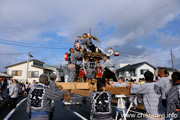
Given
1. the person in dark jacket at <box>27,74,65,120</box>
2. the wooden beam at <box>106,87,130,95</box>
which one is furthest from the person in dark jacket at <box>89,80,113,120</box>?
the person in dark jacket at <box>27,74,65,120</box>

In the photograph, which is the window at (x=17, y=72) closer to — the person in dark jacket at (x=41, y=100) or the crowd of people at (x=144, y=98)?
the crowd of people at (x=144, y=98)

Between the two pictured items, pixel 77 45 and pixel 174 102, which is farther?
pixel 77 45

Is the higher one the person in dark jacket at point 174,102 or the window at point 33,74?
the window at point 33,74

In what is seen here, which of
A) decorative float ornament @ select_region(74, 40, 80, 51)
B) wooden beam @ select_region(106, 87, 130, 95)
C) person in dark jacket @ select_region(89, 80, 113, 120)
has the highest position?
decorative float ornament @ select_region(74, 40, 80, 51)

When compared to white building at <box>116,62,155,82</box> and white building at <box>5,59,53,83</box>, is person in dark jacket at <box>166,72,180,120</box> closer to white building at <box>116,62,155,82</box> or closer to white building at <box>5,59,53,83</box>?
white building at <box>5,59,53,83</box>

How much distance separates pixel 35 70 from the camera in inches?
1224

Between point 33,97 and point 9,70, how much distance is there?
112ft

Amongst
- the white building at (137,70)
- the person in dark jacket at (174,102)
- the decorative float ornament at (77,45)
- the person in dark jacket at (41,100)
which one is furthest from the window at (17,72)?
the person in dark jacket at (174,102)

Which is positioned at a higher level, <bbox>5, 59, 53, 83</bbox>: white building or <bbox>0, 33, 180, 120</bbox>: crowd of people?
<bbox>5, 59, 53, 83</bbox>: white building

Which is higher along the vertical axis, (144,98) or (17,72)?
(17,72)

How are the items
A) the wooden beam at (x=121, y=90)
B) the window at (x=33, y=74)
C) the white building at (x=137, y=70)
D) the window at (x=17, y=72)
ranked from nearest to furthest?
the wooden beam at (x=121, y=90) < the window at (x=33, y=74) < the window at (x=17, y=72) < the white building at (x=137, y=70)

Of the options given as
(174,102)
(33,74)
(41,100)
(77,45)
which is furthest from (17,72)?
(174,102)

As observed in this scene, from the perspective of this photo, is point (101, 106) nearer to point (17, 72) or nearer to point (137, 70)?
point (137, 70)

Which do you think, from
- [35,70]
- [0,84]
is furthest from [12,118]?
[35,70]
